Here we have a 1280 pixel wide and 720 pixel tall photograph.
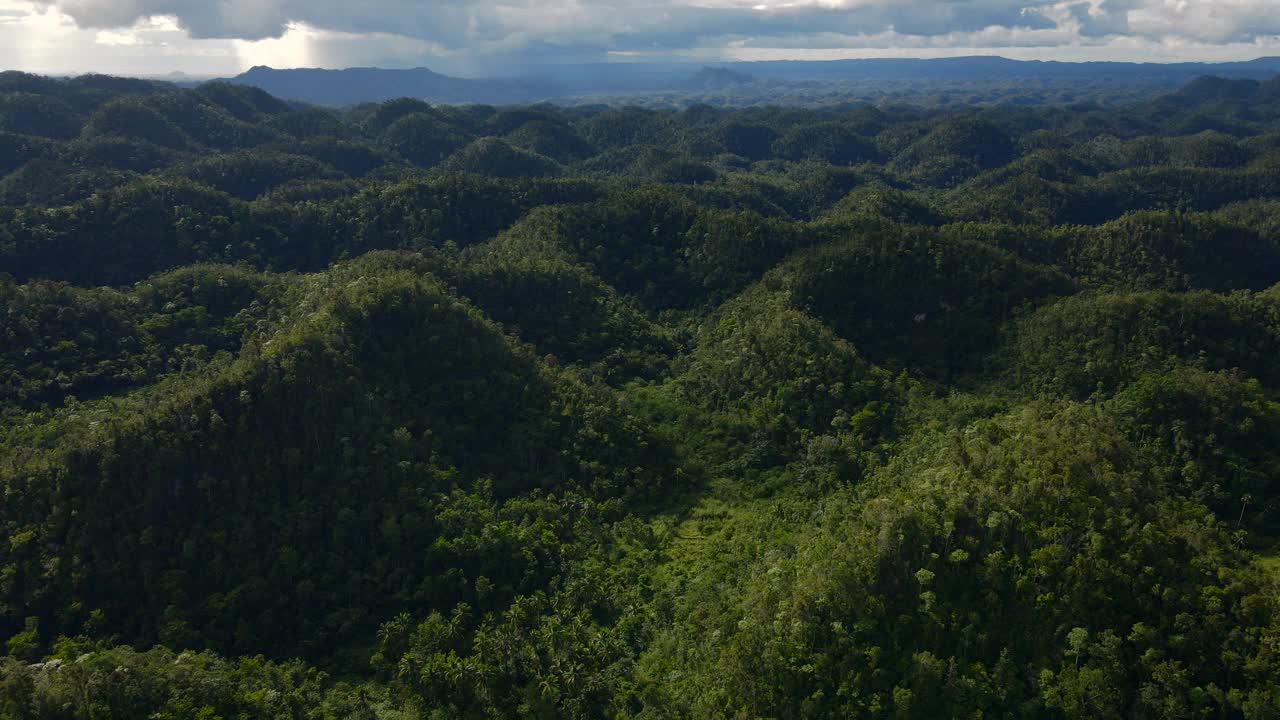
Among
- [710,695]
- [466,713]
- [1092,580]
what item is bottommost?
[466,713]

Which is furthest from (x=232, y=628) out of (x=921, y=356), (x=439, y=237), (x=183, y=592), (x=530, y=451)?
(x=439, y=237)

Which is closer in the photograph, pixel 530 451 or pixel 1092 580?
pixel 1092 580

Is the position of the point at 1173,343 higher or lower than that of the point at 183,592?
higher

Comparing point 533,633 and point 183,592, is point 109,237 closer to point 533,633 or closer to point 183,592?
point 183,592

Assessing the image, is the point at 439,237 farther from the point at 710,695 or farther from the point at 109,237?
the point at 710,695

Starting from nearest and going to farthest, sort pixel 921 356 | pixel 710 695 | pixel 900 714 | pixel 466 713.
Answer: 1. pixel 900 714
2. pixel 710 695
3. pixel 466 713
4. pixel 921 356

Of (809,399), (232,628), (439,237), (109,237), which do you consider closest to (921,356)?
(809,399)

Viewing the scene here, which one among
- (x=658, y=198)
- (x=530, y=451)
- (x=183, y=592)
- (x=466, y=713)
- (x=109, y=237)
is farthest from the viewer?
(x=658, y=198)
